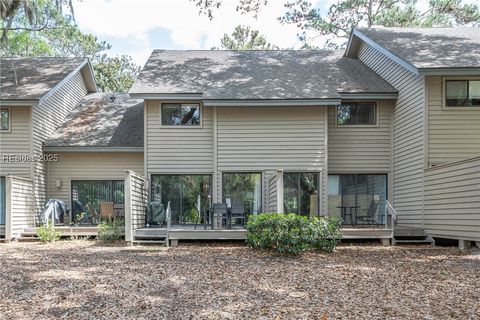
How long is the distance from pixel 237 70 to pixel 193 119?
253cm

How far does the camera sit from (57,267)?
282 inches

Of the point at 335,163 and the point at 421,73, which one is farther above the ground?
the point at 421,73

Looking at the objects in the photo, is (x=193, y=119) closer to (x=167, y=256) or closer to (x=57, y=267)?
(x=167, y=256)

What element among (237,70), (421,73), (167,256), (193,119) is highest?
(237,70)

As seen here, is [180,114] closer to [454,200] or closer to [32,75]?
[32,75]

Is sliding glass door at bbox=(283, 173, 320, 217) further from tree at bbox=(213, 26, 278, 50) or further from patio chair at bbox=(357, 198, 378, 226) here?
tree at bbox=(213, 26, 278, 50)

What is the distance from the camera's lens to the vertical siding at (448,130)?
A: 10.6 m

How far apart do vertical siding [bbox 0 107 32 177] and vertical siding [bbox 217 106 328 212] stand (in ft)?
19.0

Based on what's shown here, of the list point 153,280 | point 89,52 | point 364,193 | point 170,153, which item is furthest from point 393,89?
point 89,52

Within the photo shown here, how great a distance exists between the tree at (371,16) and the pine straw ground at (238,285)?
704 inches

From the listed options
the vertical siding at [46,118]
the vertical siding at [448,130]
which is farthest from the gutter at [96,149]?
the vertical siding at [448,130]

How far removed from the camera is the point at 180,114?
12508 mm

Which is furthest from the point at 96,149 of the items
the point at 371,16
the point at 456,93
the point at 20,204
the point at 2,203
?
the point at 371,16

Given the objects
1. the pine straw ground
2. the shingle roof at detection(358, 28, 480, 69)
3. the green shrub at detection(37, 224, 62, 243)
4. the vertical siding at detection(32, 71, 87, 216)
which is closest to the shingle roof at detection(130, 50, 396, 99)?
the shingle roof at detection(358, 28, 480, 69)
